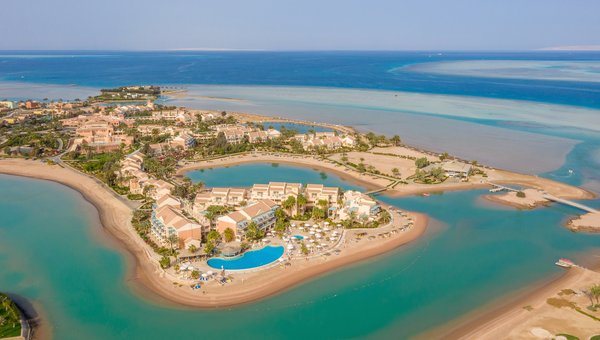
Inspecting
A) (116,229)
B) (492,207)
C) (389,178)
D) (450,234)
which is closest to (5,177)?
(116,229)

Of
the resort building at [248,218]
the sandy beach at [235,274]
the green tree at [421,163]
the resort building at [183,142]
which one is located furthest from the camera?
the resort building at [183,142]

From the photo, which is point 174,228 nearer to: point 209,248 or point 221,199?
point 209,248

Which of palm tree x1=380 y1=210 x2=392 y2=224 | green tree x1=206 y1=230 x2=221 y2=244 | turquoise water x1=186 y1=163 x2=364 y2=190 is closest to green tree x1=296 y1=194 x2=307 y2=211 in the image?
palm tree x1=380 y1=210 x2=392 y2=224

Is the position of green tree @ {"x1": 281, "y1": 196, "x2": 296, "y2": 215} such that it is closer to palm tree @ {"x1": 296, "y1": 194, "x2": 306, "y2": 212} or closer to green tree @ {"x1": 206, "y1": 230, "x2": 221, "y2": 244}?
palm tree @ {"x1": 296, "y1": 194, "x2": 306, "y2": 212}

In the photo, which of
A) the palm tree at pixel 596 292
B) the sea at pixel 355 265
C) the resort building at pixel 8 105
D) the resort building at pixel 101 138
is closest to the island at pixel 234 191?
the resort building at pixel 101 138

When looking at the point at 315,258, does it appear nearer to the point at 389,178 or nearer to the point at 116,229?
the point at 116,229

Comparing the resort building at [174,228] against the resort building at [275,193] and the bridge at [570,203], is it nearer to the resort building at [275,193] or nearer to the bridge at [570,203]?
the resort building at [275,193]
